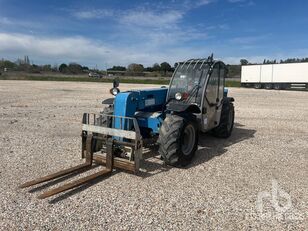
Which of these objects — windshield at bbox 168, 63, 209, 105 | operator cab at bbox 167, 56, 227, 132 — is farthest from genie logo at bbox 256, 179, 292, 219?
windshield at bbox 168, 63, 209, 105

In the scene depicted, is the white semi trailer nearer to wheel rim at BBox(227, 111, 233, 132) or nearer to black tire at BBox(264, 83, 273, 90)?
black tire at BBox(264, 83, 273, 90)

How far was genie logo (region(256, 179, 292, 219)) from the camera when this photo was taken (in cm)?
453

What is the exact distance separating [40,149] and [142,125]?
2.91m

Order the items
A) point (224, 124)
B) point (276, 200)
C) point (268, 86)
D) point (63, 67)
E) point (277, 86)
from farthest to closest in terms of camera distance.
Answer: point (63, 67) < point (268, 86) < point (277, 86) < point (224, 124) < point (276, 200)

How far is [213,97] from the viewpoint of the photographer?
796cm

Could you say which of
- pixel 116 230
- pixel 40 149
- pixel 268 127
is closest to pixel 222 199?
pixel 116 230

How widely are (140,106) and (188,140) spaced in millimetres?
1359

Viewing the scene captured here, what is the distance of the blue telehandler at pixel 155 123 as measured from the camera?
18.9 ft

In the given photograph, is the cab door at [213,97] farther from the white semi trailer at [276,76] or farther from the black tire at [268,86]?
the black tire at [268,86]

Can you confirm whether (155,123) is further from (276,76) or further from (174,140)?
(276,76)

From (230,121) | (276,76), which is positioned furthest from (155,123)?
(276,76)

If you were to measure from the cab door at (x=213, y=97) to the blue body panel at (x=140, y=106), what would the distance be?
47.3 inches

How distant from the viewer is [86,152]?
621 cm

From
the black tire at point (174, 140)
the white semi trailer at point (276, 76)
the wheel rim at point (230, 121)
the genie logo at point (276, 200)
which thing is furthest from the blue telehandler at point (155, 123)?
the white semi trailer at point (276, 76)
